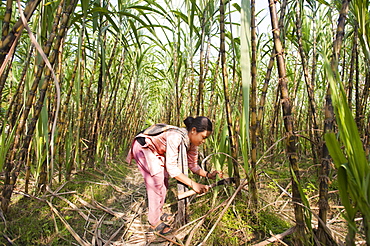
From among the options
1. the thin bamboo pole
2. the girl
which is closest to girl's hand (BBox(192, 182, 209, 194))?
the girl

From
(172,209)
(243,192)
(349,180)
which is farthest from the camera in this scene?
(172,209)

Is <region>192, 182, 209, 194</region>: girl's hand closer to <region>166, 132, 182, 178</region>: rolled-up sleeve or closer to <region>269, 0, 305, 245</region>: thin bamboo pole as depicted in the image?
<region>166, 132, 182, 178</region>: rolled-up sleeve

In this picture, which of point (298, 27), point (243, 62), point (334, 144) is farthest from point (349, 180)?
point (298, 27)

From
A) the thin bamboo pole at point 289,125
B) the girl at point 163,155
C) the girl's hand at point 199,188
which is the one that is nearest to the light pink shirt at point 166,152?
the girl at point 163,155

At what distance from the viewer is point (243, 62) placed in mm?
639

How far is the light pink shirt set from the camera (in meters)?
1.37

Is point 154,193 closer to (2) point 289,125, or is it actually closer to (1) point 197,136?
(1) point 197,136

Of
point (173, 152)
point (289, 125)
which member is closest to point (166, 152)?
point (173, 152)

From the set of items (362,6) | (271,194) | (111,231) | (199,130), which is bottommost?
(111,231)

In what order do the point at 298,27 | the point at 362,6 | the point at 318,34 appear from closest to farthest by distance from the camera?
the point at 362,6
the point at 298,27
the point at 318,34

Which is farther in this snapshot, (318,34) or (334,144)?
(318,34)

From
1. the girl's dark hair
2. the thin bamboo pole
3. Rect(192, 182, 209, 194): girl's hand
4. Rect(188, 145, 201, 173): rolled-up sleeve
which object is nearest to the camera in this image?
the thin bamboo pole

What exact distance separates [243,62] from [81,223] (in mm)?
1327

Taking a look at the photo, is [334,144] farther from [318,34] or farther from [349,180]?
[318,34]
